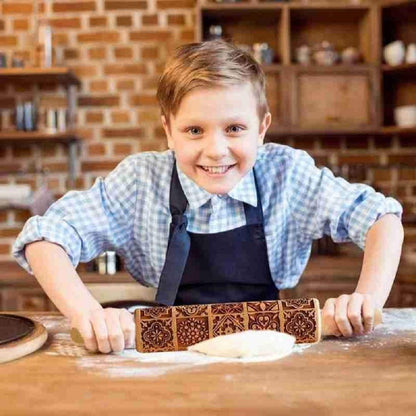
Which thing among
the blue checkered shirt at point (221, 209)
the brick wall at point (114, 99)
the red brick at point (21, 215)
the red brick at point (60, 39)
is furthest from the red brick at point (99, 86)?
the blue checkered shirt at point (221, 209)

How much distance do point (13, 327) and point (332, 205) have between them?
68cm

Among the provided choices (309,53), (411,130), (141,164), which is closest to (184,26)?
(309,53)

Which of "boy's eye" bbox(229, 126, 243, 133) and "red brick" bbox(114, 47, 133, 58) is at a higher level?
"red brick" bbox(114, 47, 133, 58)

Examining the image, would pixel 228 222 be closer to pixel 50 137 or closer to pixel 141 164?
pixel 141 164

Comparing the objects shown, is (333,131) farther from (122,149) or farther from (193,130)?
(193,130)

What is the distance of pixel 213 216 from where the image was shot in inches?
52.8

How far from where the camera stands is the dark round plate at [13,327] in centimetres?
94

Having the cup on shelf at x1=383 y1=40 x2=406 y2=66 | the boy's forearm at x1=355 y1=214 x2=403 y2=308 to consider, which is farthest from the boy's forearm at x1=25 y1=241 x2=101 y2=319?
the cup on shelf at x1=383 y1=40 x2=406 y2=66

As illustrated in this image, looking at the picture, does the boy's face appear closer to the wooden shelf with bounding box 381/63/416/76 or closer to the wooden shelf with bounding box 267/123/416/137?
the wooden shelf with bounding box 267/123/416/137

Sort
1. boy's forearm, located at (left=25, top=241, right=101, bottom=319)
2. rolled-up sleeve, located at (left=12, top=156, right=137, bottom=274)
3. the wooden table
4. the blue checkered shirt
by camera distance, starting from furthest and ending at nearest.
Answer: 1. the blue checkered shirt
2. rolled-up sleeve, located at (left=12, top=156, right=137, bottom=274)
3. boy's forearm, located at (left=25, top=241, right=101, bottom=319)
4. the wooden table

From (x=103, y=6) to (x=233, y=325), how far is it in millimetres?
2269

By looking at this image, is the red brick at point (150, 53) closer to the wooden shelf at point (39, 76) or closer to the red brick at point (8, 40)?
the wooden shelf at point (39, 76)

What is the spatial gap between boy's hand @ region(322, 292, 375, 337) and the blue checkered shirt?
0.30 meters

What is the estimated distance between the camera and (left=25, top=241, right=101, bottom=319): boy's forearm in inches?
41.0
